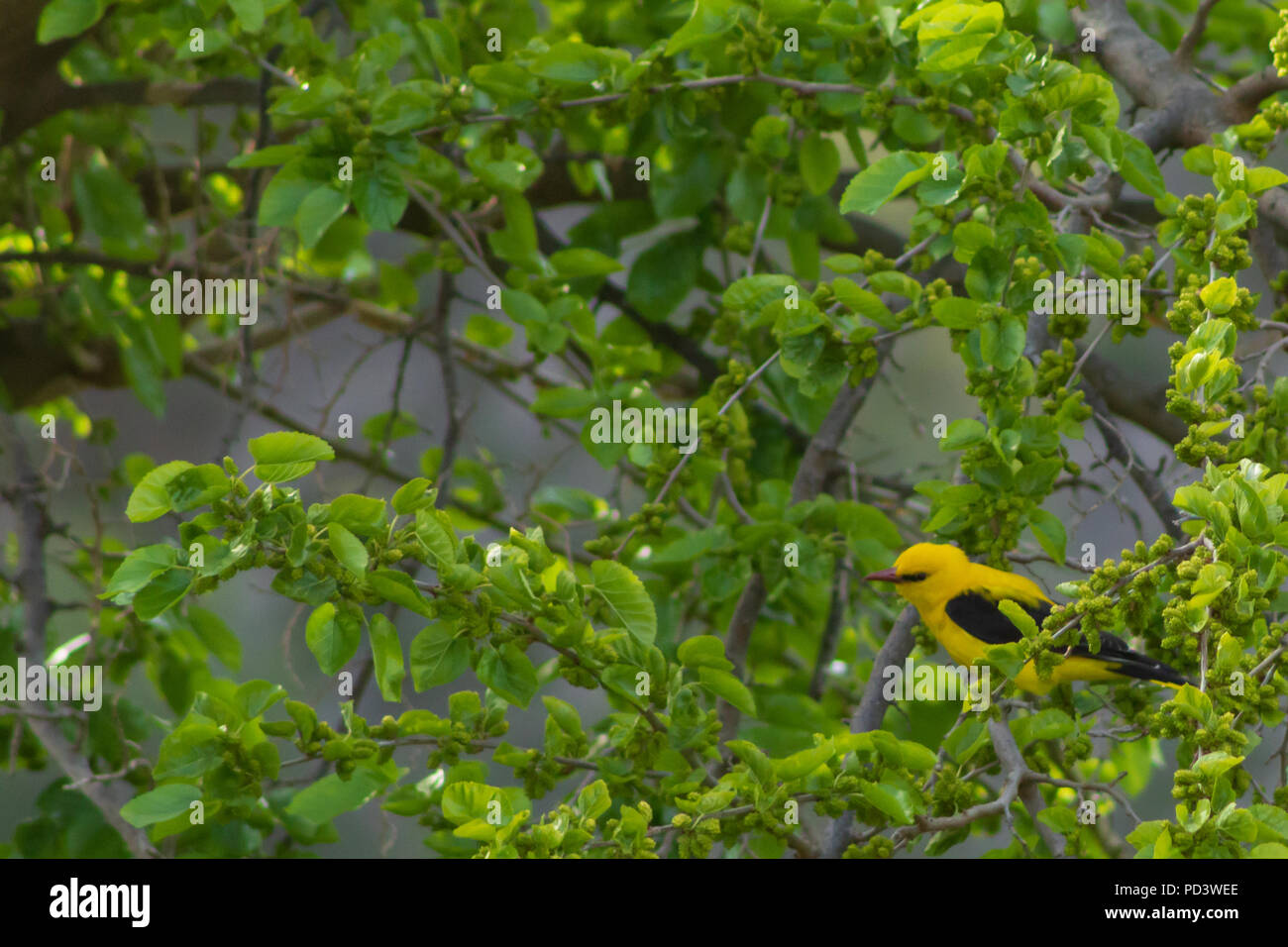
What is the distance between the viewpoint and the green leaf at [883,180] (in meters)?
1.67

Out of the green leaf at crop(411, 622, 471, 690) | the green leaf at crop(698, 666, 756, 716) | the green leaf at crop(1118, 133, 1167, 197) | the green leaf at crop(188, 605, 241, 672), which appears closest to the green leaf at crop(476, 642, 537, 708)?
the green leaf at crop(411, 622, 471, 690)

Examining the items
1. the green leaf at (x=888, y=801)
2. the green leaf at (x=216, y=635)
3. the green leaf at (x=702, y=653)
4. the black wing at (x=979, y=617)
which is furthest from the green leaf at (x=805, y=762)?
the green leaf at (x=216, y=635)

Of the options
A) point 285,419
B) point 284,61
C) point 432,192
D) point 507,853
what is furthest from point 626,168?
point 507,853

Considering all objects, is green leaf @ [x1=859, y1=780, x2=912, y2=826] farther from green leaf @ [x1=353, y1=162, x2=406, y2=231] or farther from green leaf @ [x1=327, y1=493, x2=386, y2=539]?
green leaf @ [x1=353, y1=162, x2=406, y2=231]

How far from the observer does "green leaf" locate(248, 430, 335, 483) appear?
132cm

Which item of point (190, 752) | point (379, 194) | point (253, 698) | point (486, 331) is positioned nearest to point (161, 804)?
point (190, 752)

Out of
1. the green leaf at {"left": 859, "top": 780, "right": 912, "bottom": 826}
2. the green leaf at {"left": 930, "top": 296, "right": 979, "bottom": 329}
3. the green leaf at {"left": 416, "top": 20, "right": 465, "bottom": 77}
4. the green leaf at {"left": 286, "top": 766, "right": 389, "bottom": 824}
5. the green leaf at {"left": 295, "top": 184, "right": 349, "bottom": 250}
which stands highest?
the green leaf at {"left": 416, "top": 20, "right": 465, "bottom": 77}

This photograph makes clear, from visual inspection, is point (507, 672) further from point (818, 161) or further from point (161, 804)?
point (818, 161)

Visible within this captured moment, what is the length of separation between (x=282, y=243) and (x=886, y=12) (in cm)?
170

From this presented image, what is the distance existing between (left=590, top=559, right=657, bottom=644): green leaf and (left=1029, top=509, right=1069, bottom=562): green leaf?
1.90 feet

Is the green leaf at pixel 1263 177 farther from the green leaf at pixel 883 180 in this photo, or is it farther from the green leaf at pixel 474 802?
the green leaf at pixel 474 802

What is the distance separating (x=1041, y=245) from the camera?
1624 mm

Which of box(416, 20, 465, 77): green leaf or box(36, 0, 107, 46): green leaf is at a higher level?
box(36, 0, 107, 46): green leaf

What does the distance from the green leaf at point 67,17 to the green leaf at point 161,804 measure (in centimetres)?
136
